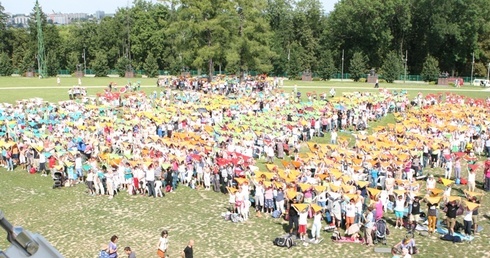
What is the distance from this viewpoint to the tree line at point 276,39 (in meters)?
64.0

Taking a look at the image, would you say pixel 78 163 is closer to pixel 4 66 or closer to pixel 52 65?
pixel 52 65

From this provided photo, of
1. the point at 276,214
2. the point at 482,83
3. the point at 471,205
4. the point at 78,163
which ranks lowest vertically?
the point at 276,214

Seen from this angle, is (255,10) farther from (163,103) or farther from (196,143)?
(196,143)

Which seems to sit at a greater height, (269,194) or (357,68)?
(357,68)

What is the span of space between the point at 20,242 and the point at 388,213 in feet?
59.9

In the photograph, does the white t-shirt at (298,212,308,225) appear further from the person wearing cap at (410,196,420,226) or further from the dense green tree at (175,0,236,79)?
the dense green tree at (175,0,236,79)

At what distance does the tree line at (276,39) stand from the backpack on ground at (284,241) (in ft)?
→ 151

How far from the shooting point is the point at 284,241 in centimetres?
1652

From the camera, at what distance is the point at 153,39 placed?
329 ft

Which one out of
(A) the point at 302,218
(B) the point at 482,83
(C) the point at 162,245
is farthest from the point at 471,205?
(B) the point at 482,83

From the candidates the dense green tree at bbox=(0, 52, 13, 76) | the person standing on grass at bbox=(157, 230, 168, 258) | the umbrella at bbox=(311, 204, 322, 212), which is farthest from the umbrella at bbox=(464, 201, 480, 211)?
the dense green tree at bbox=(0, 52, 13, 76)

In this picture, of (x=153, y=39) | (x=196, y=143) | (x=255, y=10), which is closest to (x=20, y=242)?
(x=196, y=143)

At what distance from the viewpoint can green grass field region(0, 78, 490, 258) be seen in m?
16.3

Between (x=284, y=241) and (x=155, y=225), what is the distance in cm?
510
